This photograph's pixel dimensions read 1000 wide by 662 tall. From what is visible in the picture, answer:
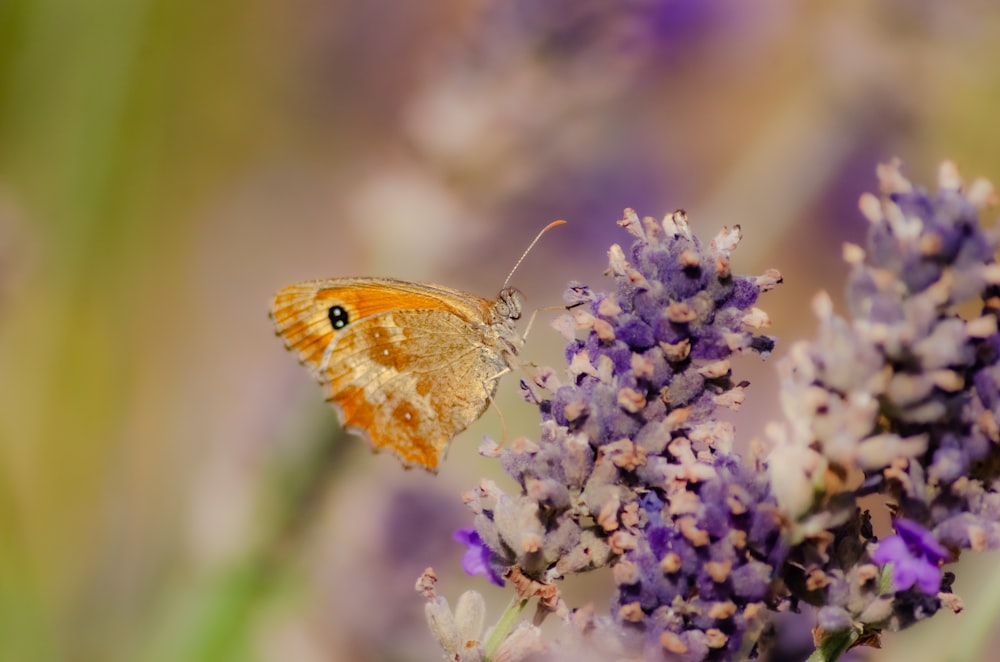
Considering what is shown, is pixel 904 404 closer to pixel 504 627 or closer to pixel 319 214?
pixel 504 627

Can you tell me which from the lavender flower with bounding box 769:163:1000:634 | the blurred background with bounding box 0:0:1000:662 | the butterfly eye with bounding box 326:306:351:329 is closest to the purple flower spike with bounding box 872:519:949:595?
the lavender flower with bounding box 769:163:1000:634

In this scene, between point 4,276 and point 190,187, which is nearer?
point 4,276

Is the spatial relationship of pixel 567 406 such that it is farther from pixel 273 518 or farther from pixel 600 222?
pixel 600 222

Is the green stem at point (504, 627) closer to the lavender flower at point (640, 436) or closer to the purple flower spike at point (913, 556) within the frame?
the lavender flower at point (640, 436)

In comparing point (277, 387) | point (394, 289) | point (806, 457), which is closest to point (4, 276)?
point (277, 387)

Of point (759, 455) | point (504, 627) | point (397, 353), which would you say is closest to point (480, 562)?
point (504, 627)

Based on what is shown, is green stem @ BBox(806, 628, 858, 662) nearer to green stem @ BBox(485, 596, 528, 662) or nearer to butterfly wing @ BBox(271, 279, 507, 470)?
green stem @ BBox(485, 596, 528, 662)
